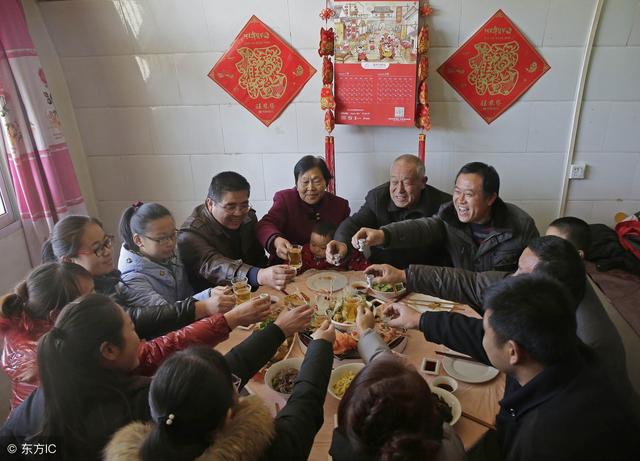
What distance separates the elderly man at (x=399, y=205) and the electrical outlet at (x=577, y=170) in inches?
44.0

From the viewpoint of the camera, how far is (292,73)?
11.6 feet

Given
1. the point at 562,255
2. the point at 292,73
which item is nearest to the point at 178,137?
the point at 292,73

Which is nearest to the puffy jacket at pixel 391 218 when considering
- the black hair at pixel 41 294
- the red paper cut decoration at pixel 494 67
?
the red paper cut decoration at pixel 494 67

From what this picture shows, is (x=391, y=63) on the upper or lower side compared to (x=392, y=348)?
upper

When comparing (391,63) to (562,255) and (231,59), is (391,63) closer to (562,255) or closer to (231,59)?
(231,59)

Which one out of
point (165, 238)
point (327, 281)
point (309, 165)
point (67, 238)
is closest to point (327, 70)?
point (309, 165)

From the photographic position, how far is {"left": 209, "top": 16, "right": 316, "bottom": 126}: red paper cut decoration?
344 cm

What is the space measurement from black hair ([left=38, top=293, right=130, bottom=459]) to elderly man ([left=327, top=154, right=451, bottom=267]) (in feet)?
5.65

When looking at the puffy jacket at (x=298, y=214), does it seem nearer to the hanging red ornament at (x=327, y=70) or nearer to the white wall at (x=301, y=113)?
the white wall at (x=301, y=113)

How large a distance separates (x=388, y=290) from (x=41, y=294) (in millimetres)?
1569

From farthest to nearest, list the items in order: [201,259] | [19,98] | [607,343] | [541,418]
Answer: [19,98] < [201,259] < [607,343] < [541,418]

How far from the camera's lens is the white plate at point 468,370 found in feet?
5.71

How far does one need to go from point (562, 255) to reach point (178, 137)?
304 cm

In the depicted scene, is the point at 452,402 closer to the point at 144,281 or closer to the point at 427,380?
the point at 427,380
